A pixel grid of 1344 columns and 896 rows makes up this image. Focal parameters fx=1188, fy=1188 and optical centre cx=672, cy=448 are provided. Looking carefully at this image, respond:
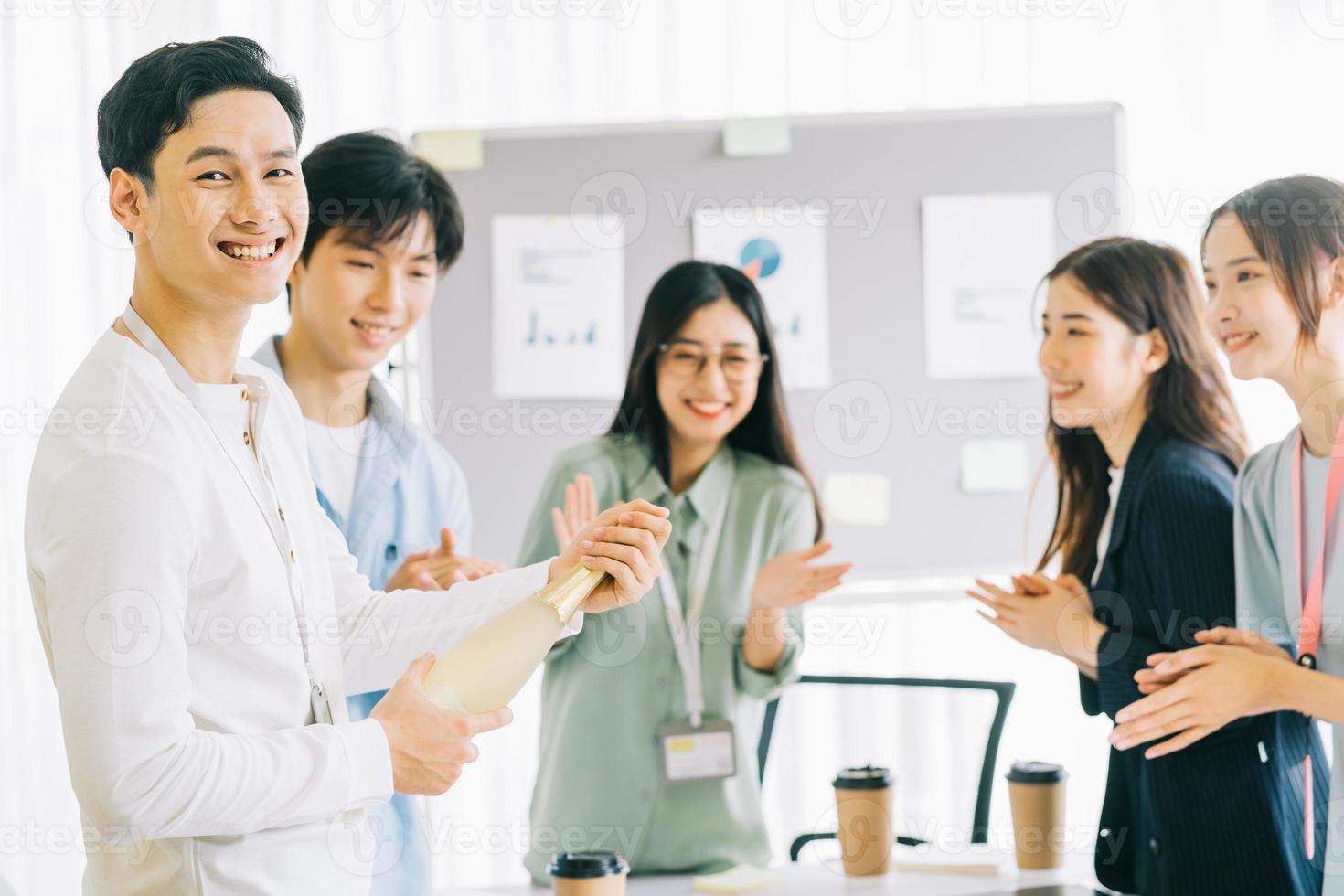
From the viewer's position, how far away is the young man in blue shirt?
199 cm

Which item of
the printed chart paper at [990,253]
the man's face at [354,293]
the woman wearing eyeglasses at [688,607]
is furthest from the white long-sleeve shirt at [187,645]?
the printed chart paper at [990,253]

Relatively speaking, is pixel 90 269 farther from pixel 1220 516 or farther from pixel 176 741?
pixel 1220 516

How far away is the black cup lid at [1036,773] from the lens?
1.92 meters

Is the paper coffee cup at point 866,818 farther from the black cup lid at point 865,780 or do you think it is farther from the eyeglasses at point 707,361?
the eyeglasses at point 707,361

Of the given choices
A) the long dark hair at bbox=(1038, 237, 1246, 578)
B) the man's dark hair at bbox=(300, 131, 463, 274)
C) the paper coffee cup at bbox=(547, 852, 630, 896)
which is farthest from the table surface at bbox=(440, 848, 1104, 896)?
the man's dark hair at bbox=(300, 131, 463, 274)

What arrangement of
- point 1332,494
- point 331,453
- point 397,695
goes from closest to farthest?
point 397,695
point 1332,494
point 331,453

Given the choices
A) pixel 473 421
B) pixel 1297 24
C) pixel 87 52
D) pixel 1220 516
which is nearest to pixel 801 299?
pixel 473 421

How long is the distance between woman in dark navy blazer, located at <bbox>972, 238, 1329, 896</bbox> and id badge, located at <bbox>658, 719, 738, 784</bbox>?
1.81 feet

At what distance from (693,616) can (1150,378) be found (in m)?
0.94

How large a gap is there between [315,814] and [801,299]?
1984 millimetres

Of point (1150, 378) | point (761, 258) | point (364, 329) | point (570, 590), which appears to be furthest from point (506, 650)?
point (761, 258)

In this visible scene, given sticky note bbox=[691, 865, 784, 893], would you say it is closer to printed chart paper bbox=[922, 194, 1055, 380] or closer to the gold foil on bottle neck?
the gold foil on bottle neck

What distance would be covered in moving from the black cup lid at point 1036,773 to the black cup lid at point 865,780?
21cm

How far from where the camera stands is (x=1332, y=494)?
5.32ft
